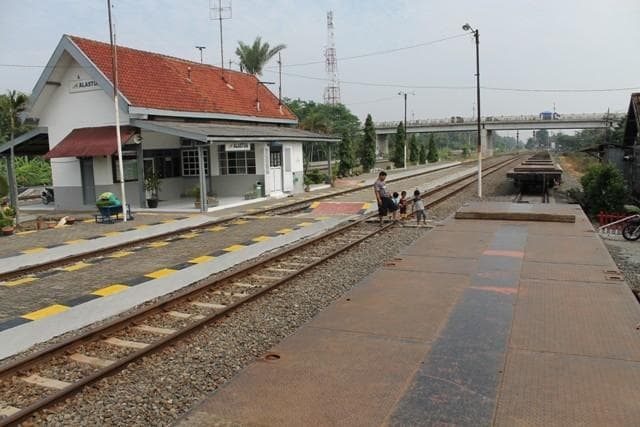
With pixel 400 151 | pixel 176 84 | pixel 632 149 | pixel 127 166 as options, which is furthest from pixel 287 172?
pixel 400 151

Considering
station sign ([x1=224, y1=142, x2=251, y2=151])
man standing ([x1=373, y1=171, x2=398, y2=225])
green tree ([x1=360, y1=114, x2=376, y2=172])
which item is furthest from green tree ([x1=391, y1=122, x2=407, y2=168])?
man standing ([x1=373, y1=171, x2=398, y2=225])

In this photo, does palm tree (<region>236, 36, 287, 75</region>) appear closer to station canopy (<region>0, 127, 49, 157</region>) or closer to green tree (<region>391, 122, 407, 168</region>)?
green tree (<region>391, 122, 407, 168</region>)

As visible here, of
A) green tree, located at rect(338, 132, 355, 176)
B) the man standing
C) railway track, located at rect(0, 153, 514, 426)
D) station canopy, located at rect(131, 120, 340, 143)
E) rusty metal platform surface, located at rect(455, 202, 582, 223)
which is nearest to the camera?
railway track, located at rect(0, 153, 514, 426)

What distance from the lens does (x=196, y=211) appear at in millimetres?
19359

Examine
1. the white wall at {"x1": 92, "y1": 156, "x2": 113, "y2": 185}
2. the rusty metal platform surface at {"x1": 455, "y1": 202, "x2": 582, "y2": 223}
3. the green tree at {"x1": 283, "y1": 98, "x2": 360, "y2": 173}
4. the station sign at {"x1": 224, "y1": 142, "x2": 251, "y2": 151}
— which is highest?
the green tree at {"x1": 283, "y1": 98, "x2": 360, "y2": 173}

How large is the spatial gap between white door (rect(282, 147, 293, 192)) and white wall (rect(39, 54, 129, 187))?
8120 millimetres

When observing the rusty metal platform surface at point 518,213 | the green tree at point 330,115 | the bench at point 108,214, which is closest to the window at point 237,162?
the bench at point 108,214

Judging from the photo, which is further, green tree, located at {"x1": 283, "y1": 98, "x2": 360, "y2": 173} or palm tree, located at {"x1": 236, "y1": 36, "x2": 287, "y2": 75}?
green tree, located at {"x1": 283, "y1": 98, "x2": 360, "y2": 173}

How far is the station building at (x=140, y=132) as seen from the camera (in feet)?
65.5

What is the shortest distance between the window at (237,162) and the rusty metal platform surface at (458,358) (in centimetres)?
1620

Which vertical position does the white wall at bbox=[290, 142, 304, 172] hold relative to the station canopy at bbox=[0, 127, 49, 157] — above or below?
below

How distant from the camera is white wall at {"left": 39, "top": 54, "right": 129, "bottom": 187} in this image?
Result: 68.3ft

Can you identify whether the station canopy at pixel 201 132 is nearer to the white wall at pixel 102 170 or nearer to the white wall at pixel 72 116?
the white wall at pixel 72 116

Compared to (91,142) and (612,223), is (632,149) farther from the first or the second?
(91,142)
